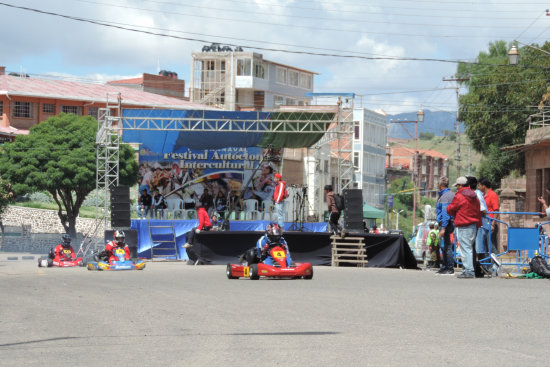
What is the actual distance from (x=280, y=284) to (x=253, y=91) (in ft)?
284

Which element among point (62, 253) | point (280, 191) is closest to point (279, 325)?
point (280, 191)

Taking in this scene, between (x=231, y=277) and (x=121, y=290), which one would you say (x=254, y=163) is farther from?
(x=121, y=290)

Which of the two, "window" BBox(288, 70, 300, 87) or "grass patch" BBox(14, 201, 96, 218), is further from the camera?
"window" BBox(288, 70, 300, 87)

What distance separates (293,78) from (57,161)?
5318 centimetres

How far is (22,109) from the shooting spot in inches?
3031

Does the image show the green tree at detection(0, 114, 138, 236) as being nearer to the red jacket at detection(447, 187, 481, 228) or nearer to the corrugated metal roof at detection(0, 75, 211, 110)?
the corrugated metal roof at detection(0, 75, 211, 110)

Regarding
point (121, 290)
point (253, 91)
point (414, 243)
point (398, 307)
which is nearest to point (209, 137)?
point (414, 243)

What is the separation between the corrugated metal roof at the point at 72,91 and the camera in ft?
250

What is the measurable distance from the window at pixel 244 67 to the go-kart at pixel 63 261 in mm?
69938

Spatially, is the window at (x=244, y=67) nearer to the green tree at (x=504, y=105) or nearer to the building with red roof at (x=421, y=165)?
the green tree at (x=504, y=105)

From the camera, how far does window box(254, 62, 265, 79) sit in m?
104

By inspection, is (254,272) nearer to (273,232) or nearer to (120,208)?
(273,232)

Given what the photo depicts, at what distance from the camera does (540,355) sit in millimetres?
8055

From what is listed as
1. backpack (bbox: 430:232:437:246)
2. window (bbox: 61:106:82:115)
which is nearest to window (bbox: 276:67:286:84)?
window (bbox: 61:106:82:115)
